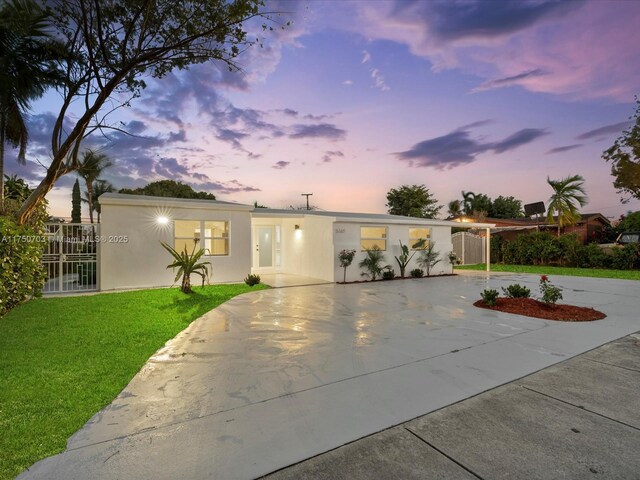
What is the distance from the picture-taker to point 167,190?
94.2ft

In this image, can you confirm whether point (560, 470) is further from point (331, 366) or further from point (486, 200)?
point (486, 200)

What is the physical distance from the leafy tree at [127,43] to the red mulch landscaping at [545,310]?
7.80 metres

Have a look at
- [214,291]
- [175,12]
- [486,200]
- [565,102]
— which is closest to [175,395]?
[214,291]

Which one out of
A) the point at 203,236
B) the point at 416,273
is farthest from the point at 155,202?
the point at 416,273

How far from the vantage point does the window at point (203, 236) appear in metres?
10.6

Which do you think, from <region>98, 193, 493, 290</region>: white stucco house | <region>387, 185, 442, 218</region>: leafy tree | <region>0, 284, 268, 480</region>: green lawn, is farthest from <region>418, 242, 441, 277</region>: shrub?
<region>387, 185, 442, 218</region>: leafy tree

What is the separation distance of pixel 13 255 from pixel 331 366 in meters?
6.91

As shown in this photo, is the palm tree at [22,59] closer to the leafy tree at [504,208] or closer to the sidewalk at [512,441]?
the sidewalk at [512,441]

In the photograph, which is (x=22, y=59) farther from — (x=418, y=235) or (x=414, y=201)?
(x=414, y=201)

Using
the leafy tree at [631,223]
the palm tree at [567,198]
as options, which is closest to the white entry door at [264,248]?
the palm tree at [567,198]

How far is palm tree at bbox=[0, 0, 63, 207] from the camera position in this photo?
22.9ft

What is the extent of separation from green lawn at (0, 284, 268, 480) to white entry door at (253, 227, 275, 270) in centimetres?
662

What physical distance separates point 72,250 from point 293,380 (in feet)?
30.5

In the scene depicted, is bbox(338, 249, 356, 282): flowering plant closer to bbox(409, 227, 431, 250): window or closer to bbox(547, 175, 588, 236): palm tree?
bbox(409, 227, 431, 250): window
